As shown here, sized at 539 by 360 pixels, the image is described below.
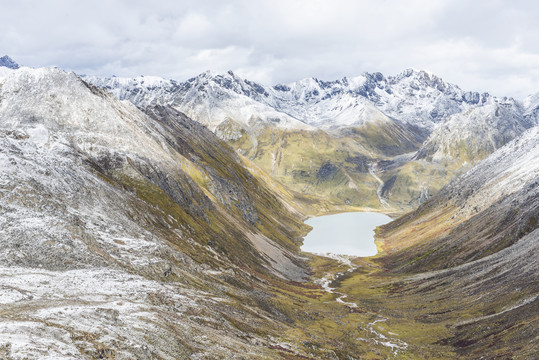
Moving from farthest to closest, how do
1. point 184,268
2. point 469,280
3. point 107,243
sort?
1. point 469,280
2. point 184,268
3. point 107,243

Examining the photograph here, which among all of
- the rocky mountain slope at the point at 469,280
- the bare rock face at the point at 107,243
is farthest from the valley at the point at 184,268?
the rocky mountain slope at the point at 469,280

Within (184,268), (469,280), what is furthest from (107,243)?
(469,280)

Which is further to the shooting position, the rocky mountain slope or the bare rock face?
the rocky mountain slope

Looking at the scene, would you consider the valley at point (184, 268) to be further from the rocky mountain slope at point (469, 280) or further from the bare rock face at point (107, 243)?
the rocky mountain slope at point (469, 280)

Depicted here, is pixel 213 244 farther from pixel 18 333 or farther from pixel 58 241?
pixel 18 333

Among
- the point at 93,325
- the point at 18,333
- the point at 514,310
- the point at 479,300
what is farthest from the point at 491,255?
the point at 18,333

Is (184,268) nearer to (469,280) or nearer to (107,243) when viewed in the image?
(107,243)

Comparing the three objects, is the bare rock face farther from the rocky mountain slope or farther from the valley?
the rocky mountain slope

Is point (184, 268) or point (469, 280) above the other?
point (469, 280)

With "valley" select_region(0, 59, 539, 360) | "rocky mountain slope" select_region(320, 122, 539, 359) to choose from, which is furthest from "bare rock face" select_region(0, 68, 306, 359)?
"rocky mountain slope" select_region(320, 122, 539, 359)

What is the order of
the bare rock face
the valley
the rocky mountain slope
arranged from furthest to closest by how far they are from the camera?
Answer: the rocky mountain slope < the valley < the bare rock face

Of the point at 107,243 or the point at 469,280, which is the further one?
the point at 469,280
